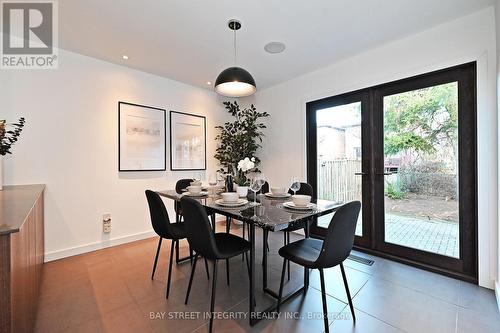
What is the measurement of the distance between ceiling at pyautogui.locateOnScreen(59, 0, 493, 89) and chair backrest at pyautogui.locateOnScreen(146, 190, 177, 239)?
172cm

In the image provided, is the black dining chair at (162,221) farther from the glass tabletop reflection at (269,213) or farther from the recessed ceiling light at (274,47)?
the recessed ceiling light at (274,47)

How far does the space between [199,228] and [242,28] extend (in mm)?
2054

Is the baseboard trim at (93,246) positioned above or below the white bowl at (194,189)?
below

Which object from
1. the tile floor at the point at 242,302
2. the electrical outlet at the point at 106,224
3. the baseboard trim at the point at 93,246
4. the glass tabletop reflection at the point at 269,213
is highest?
the glass tabletop reflection at the point at 269,213

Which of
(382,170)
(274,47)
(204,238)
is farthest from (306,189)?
(274,47)

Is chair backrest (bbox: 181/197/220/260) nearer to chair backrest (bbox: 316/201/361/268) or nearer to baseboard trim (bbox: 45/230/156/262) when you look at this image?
chair backrest (bbox: 316/201/361/268)

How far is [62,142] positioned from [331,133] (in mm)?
3669

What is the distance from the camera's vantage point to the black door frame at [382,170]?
214 centimetres

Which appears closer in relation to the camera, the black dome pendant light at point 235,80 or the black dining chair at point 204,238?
the black dining chair at point 204,238

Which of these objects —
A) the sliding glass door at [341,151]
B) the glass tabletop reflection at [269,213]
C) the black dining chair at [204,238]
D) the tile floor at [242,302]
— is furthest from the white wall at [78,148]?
the sliding glass door at [341,151]

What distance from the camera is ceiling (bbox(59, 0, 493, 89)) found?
6.45 feet
